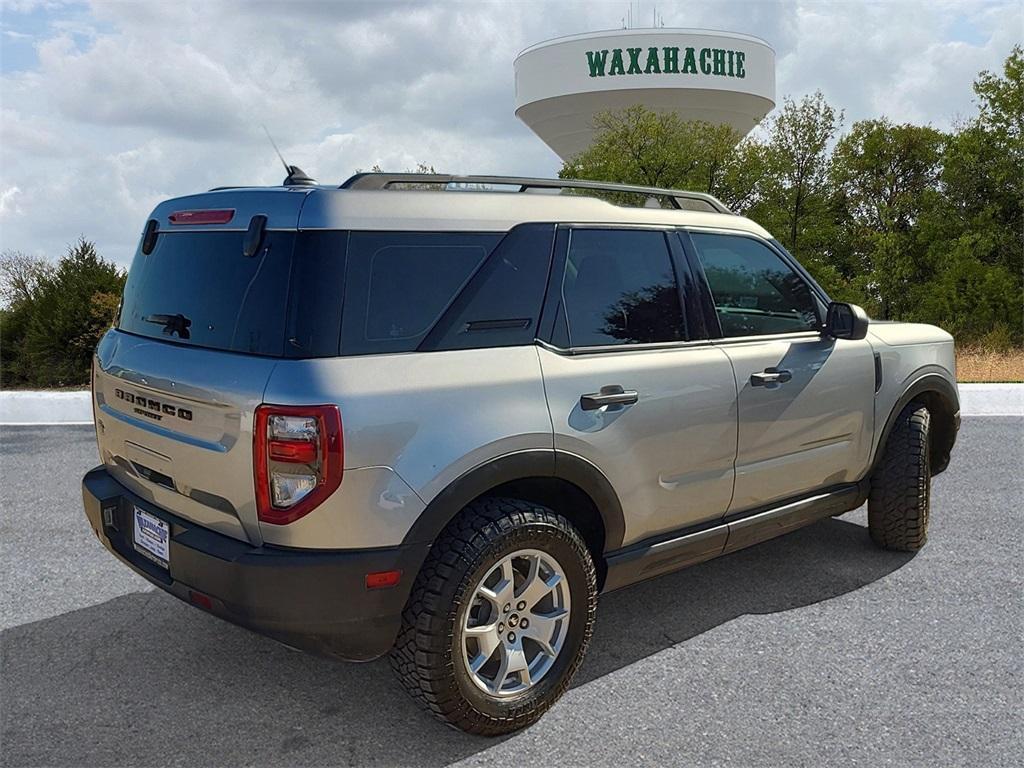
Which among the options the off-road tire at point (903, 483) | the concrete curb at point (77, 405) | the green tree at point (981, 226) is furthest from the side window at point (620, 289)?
the green tree at point (981, 226)

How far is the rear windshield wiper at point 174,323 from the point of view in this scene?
326 centimetres

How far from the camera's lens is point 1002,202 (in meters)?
21.1

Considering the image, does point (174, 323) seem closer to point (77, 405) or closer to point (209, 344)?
point (209, 344)

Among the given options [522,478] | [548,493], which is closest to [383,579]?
[522,478]

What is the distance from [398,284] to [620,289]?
107cm

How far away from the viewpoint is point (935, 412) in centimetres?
530

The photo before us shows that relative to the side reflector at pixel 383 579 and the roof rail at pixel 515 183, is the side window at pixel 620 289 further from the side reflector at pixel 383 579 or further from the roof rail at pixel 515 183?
the side reflector at pixel 383 579

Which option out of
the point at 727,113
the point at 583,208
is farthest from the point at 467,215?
the point at 727,113

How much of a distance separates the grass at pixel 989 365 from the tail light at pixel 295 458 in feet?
39.3

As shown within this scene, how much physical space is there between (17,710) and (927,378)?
463 cm

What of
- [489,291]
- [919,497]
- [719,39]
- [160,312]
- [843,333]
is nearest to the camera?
[489,291]

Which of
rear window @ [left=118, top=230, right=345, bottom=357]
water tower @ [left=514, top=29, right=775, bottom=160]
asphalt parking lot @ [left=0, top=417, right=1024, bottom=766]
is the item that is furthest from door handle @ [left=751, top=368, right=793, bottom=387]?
water tower @ [left=514, top=29, right=775, bottom=160]

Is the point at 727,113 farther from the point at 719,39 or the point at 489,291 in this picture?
the point at 489,291

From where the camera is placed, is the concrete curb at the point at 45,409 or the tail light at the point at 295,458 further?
the concrete curb at the point at 45,409
